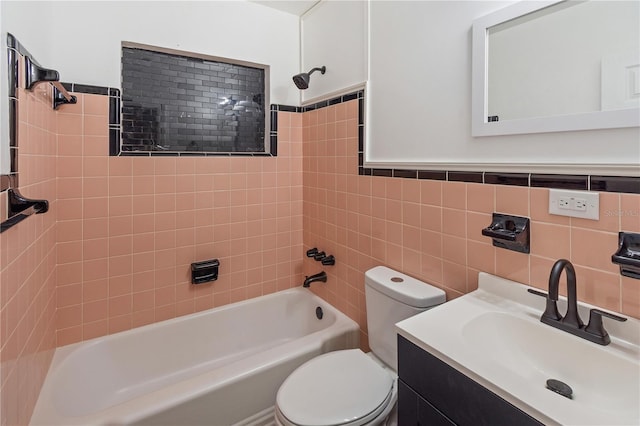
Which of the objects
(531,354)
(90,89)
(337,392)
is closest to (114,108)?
(90,89)

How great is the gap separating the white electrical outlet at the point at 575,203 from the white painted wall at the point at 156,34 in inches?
70.6

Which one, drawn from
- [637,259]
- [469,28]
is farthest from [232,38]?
[637,259]

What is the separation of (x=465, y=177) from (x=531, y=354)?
66cm

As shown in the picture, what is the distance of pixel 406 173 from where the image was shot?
62.6 inches

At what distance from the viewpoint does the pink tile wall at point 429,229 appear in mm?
979

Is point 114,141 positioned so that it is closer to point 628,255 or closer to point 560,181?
point 560,181

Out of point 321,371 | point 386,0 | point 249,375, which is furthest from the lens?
point 386,0

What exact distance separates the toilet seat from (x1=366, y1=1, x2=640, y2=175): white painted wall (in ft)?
3.10

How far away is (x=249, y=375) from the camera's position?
152 centimetres

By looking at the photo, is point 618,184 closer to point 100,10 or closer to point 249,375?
point 249,375

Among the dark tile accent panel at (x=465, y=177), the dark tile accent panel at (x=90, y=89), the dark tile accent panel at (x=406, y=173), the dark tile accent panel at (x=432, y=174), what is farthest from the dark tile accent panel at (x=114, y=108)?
the dark tile accent panel at (x=465, y=177)

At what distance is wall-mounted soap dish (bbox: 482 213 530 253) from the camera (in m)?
1.13

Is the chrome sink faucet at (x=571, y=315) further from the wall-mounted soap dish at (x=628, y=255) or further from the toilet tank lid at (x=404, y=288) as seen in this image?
the toilet tank lid at (x=404, y=288)

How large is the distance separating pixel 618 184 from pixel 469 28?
2.53ft
